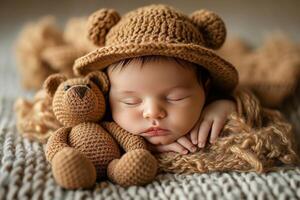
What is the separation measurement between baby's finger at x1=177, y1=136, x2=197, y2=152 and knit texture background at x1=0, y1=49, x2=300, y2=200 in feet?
0.26

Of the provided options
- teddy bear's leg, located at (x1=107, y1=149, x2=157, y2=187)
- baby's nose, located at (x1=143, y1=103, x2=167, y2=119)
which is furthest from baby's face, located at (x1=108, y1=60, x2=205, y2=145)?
teddy bear's leg, located at (x1=107, y1=149, x2=157, y2=187)

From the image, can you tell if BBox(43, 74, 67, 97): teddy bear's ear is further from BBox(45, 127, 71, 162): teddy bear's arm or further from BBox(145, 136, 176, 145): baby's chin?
BBox(145, 136, 176, 145): baby's chin

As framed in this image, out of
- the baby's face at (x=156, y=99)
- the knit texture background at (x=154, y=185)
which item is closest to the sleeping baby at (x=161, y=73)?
the baby's face at (x=156, y=99)

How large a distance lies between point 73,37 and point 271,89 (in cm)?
71

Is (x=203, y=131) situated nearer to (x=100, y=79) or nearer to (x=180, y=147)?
(x=180, y=147)

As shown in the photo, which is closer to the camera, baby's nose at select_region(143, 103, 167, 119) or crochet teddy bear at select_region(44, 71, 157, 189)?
crochet teddy bear at select_region(44, 71, 157, 189)

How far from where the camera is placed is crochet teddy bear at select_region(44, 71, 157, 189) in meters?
0.87

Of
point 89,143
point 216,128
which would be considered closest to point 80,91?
point 89,143

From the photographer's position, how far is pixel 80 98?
1.00 meters

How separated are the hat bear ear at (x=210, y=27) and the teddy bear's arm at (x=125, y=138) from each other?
301 mm

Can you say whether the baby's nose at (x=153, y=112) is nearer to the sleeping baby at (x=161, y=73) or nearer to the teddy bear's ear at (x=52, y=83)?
the sleeping baby at (x=161, y=73)

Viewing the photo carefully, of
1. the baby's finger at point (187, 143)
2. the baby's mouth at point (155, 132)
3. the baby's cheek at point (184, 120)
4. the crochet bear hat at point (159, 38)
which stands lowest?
the baby's finger at point (187, 143)

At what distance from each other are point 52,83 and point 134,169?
0.33 meters

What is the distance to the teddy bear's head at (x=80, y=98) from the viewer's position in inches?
39.3
